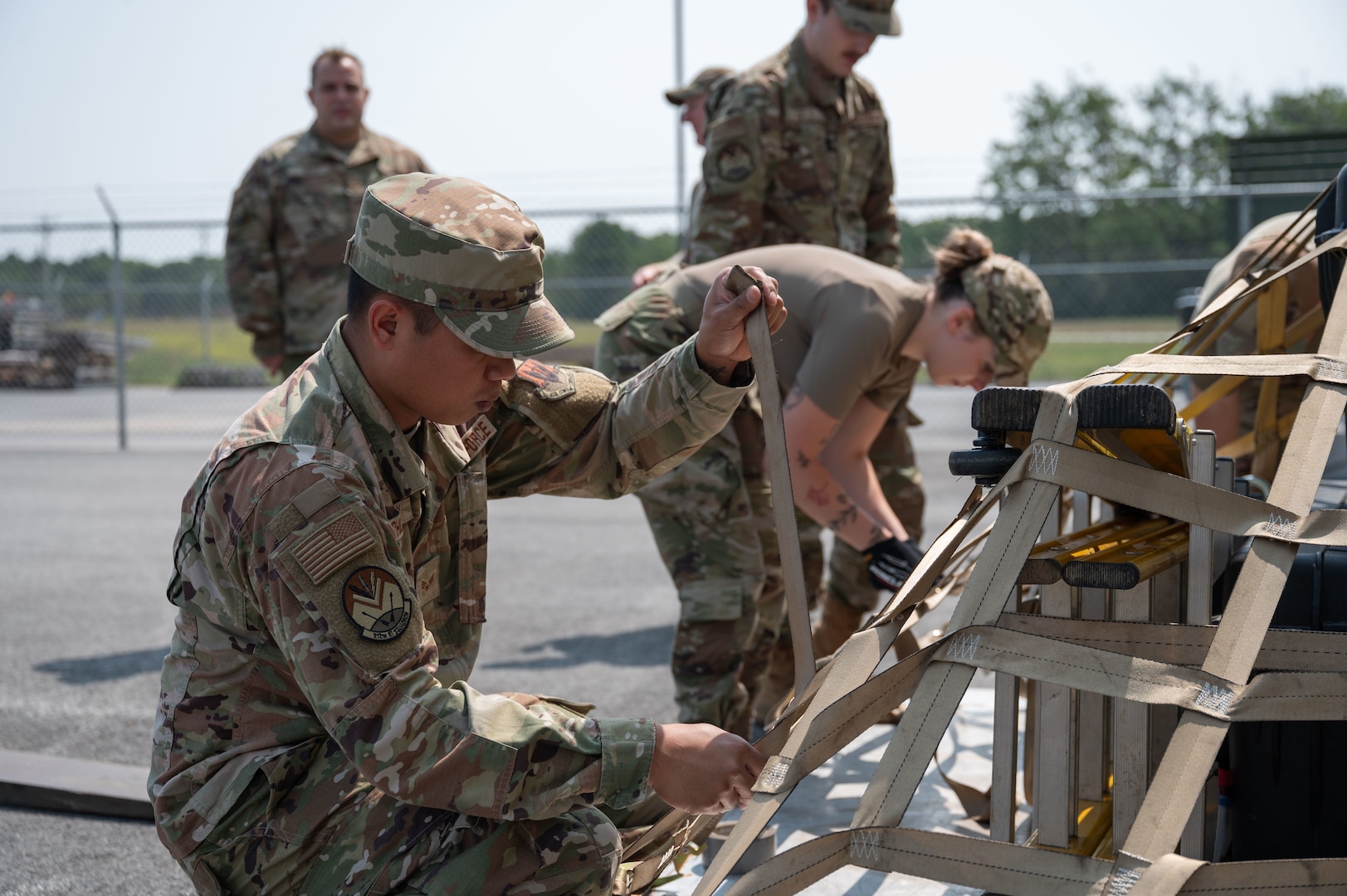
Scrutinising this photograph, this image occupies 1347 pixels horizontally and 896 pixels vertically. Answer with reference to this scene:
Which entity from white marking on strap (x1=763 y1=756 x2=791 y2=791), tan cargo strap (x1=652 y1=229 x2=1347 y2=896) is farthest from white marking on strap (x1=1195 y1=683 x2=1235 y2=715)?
white marking on strap (x1=763 y1=756 x2=791 y2=791)

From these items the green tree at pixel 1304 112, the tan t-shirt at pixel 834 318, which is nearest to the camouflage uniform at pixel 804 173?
the tan t-shirt at pixel 834 318

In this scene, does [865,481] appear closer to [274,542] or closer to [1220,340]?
[1220,340]

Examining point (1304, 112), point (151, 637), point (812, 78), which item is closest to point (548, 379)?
point (812, 78)

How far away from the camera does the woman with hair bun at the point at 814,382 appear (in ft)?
9.61

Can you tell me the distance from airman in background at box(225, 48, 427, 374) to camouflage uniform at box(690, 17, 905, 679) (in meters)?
2.05

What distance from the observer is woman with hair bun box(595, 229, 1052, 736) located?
115 inches

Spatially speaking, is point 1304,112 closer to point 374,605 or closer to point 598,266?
point 598,266

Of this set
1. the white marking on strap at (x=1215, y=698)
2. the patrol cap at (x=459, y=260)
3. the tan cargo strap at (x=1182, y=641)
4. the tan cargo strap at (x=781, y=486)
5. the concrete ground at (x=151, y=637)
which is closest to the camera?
the white marking on strap at (x=1215, y=698)

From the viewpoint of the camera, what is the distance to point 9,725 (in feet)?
12.2

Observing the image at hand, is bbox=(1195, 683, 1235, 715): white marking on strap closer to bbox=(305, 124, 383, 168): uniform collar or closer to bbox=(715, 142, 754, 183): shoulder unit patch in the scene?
bbox=(715, 142, 754, 183): shoulder unit patch

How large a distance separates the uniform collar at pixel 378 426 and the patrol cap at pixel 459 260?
0.16 meters

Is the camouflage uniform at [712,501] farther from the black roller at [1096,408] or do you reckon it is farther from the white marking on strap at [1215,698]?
the white marking on strap at [1215,698]

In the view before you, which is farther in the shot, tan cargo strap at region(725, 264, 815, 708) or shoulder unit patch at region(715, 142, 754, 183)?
shoulder unit patch at region(715, 142, 754, 183)

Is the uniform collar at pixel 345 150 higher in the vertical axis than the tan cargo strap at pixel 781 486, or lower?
higher
